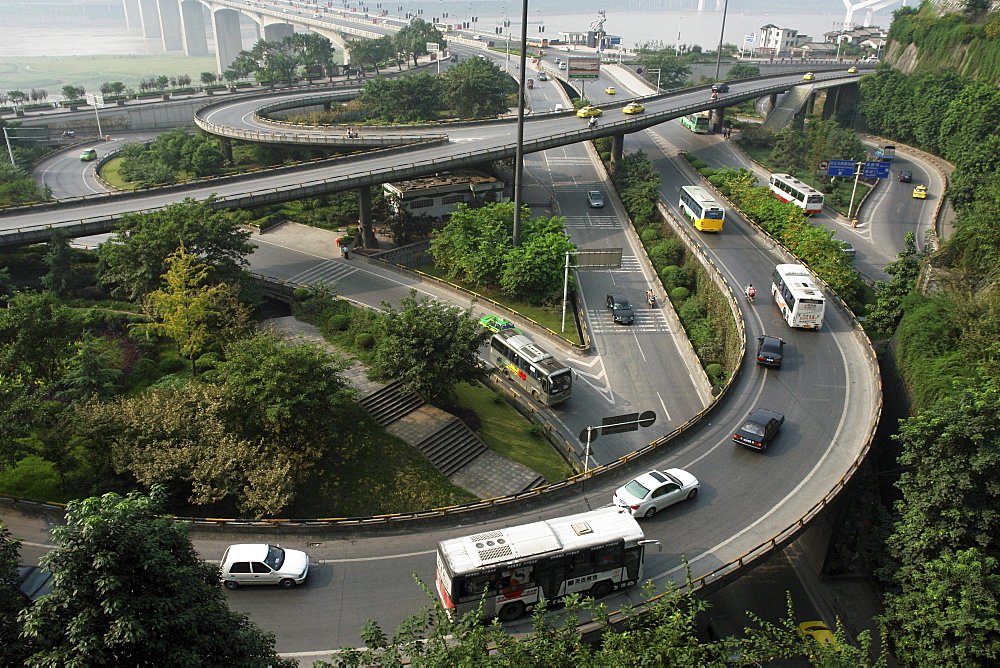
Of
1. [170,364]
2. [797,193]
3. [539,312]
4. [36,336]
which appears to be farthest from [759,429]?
[797,193]

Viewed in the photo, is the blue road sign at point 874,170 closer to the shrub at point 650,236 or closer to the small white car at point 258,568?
the shrub at point 650,236

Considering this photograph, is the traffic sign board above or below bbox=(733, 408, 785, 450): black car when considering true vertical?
above

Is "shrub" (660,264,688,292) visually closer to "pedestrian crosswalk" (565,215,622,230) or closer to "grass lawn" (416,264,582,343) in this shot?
"grass lawn" (416,264,582,343)

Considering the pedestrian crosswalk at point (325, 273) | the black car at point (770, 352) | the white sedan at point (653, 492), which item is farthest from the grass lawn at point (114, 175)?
the white sedan at point (653, 492)

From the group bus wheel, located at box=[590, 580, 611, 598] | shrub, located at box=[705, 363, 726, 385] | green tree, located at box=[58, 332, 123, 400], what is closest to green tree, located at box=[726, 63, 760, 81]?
shrub, located at box=[705, 363, 726, 385]

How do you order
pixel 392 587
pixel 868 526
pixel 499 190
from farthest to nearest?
pixel 499 190
pixel 868 526
pixel 392 587

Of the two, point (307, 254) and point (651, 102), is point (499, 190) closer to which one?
point (307, 254)

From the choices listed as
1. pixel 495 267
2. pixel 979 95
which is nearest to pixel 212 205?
pixel 495 267
